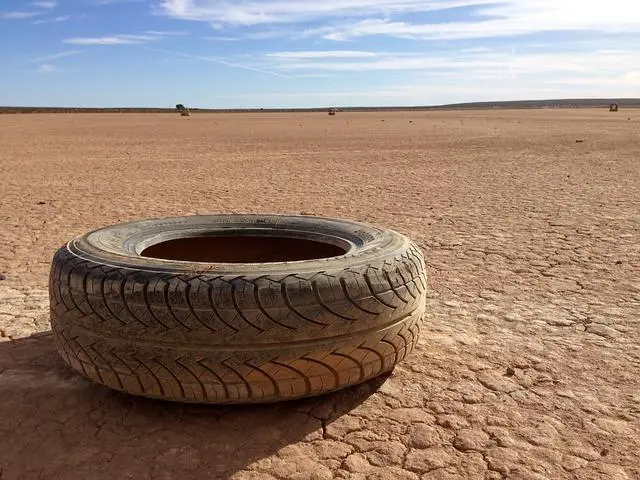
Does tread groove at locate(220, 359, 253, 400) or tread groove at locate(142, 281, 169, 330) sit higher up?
tread groove at locate(142, 281, 169, 330)

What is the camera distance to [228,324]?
2506 mm

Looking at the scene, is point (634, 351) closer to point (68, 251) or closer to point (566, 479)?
point (566, 479)

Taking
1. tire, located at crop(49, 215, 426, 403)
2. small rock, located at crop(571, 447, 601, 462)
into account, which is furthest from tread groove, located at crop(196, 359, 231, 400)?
small rock, located at crop(571, 447, 601, 462)

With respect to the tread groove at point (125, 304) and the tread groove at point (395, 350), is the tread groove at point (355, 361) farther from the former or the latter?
the tread groove at point (125, 304)

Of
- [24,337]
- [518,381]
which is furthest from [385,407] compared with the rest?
[24,337]

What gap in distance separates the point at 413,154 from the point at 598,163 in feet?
14.9

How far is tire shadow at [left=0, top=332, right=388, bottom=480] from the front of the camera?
235cm

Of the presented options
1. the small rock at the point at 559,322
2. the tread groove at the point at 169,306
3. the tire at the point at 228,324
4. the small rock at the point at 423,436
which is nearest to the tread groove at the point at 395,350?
the tire at the point at 228,324

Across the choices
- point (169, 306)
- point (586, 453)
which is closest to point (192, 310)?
point (169, 306)

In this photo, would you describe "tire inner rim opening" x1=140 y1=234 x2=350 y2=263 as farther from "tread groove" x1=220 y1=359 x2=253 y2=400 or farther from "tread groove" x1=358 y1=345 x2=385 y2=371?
"tread groove" x1=220 y1=359 x2=253 y2=400

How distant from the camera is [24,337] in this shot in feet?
12.0

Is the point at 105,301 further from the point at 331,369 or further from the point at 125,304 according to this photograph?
the point at 331,369

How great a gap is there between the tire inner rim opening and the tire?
43.7 inches

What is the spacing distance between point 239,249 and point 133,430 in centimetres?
174
